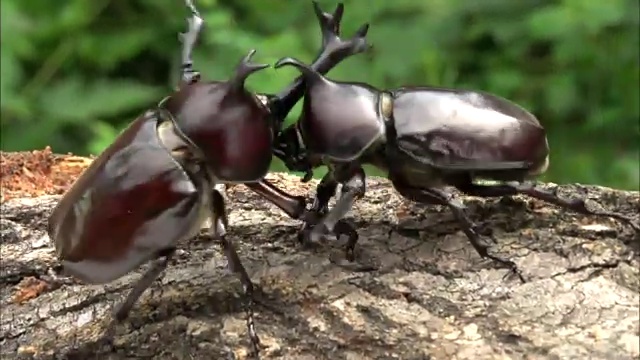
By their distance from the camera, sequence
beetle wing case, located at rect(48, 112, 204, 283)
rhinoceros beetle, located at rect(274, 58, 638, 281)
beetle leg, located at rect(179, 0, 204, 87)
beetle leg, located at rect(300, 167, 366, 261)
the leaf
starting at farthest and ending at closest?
1. the leaf
2. beetle leg, located at rect(179, 0, 204, 87)
3. rhinoceros beetle, located at rect(274, 58, 638, 281)
4. beetle leg, located at rect(300, 167, 366, 261)
5. beetle wing case, located at rect(48, 112, 204, 283)

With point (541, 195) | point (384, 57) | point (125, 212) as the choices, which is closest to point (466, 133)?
point (541, 195)

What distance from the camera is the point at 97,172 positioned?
2.16 m

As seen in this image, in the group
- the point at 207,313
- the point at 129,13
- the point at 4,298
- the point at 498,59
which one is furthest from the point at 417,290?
the point at 129,13

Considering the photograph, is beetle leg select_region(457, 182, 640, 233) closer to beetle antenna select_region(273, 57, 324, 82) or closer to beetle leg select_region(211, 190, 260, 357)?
beetle antenna select_region(273, 57, 324, 82)

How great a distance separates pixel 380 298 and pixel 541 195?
545 millimetres

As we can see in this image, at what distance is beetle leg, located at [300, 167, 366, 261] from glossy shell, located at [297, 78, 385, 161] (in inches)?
3.3

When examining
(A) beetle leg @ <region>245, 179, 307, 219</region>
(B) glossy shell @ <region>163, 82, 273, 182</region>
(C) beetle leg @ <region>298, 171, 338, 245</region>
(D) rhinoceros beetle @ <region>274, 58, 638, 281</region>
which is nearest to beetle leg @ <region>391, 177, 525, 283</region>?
(D) rhinoceros beetle @ <region>274, 58, 638, 281</region>

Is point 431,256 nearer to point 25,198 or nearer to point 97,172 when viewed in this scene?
point 97,172

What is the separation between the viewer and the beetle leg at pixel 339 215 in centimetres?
222

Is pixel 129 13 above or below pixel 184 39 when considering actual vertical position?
below

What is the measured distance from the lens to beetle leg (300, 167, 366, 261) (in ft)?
7.28

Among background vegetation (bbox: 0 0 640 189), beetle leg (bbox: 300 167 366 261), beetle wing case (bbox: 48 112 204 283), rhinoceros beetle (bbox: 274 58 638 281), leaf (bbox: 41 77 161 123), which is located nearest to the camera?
beetle wing case (bbox: 48 112 204 283)

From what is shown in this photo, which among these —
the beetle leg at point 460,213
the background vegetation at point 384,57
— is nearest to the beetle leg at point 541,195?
the beetle leg at point 460,213

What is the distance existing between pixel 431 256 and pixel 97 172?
0.93 m
